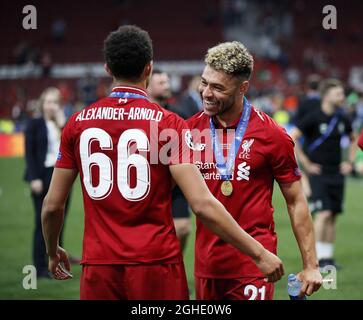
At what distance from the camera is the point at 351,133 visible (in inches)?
437

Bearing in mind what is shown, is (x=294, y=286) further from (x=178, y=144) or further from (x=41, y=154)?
(x=41, y=154)

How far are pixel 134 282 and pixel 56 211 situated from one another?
63 centimetres

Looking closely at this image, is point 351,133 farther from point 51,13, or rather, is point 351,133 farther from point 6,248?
point 51,13

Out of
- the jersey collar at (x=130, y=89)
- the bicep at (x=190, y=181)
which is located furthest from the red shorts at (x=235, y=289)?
the jersey collar at (x=130, y=89)

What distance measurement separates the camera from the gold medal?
534 centimetres

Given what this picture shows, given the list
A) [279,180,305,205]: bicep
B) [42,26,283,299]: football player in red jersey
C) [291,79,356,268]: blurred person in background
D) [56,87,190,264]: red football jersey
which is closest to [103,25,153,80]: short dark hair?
[42,26,283,299]: football player in red jersey

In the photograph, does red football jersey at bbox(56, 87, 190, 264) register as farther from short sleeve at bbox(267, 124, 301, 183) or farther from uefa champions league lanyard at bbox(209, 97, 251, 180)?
short sleeve at bbox(267, 124, 301, 183)

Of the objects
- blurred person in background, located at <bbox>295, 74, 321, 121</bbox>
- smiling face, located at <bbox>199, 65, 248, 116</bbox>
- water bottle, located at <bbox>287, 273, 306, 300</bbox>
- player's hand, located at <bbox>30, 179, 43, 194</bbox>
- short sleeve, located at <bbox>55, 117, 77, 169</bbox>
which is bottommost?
player's hand, located at <bbox>30, 179, 43, 194</bbox>

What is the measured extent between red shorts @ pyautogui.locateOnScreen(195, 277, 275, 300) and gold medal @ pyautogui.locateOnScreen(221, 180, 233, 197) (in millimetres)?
547

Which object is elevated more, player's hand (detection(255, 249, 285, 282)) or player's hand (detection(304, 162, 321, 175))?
player's hand (detection(255, 249, 285, 282))

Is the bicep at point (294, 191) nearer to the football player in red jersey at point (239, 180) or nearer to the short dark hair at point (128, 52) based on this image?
the football player in red jersey at point (239, 180)

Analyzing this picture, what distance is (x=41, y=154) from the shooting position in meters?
10.4
